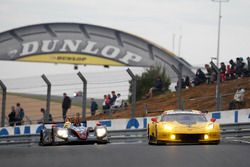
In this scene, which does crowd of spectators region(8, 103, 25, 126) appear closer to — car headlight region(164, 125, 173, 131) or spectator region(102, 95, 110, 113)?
spectator region(102, 95, 110, 113)

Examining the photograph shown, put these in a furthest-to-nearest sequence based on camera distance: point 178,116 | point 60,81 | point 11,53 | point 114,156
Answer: point 11,53 → point 60,81 → point 178,116 → point 114,156

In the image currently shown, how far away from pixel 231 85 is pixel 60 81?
29.1ft

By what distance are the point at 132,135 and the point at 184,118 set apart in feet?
13.4

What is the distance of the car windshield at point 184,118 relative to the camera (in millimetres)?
18948

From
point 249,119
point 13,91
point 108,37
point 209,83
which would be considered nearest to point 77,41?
point 108,37

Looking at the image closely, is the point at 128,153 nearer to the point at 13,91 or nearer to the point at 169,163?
the point at 169,163

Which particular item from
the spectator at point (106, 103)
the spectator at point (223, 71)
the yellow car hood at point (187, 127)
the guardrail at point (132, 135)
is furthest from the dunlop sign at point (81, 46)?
the yellow car hood at point (187, 127)

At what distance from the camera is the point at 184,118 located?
19.1m

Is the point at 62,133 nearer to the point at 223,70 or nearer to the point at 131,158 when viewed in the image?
the point at 131,158

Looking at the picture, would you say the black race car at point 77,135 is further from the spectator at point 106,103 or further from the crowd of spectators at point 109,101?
the spectator at point 106,103

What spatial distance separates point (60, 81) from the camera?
2422 centimetres

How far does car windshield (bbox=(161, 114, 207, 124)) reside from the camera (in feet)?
62.2

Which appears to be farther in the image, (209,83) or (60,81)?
(209,83)

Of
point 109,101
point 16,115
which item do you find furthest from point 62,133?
point 16,115
